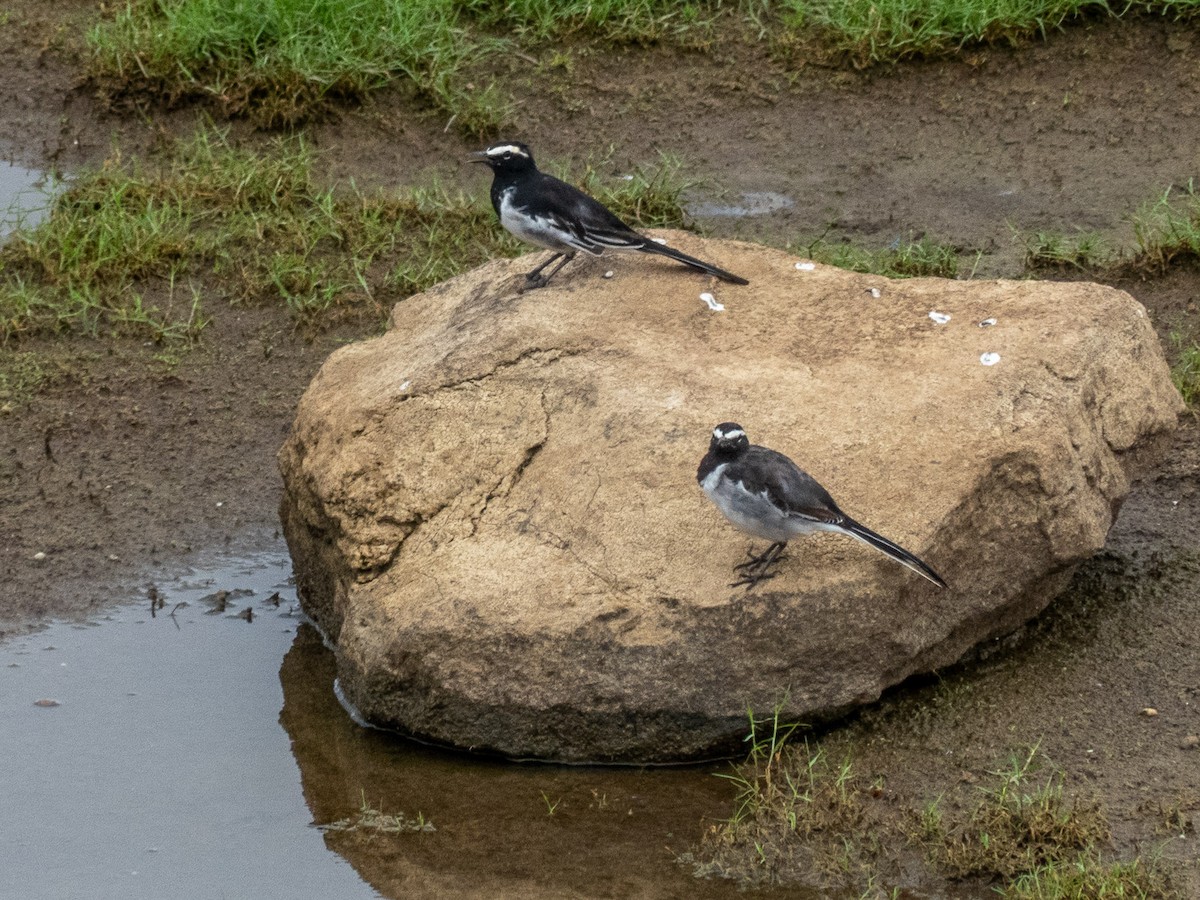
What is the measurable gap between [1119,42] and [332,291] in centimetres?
526

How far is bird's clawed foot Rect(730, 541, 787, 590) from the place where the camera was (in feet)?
17.9

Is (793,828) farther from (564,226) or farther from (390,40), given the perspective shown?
(390,40)

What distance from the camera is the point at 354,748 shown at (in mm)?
5777

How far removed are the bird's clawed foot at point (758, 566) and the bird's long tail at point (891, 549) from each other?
11.2 inches

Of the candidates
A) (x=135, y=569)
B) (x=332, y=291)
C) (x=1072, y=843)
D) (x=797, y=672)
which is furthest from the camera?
(x=332, y=291)

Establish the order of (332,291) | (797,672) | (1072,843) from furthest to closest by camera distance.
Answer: (332,291)
(797,672)
(1072,843)

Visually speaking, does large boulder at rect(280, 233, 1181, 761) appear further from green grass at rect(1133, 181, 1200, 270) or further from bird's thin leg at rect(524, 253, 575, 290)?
green grass at rect(1133, 181, 1200, 270)

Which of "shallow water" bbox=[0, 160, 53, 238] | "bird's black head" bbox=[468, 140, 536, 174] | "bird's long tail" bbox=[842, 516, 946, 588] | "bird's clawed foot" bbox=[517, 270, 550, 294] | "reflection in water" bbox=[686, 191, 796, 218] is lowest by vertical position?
"reflection in water" bbox=[686, 191, 796, 218]

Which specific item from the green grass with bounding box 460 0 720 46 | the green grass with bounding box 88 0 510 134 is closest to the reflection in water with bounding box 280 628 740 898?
the green grass with bounding box 88 0 510 134

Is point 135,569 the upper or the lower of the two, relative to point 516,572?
lower

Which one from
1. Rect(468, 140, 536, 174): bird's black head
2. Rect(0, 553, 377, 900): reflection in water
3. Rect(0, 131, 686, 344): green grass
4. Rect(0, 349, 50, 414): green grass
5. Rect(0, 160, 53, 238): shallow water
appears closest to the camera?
Rect(0, 553, 377, 900): reflection in water

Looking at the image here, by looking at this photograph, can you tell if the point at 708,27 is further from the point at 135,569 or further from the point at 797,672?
the point at 797,672

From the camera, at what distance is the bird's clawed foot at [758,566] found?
5449 millimetres

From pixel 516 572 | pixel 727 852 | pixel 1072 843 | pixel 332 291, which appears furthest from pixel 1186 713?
pixel 332 291
